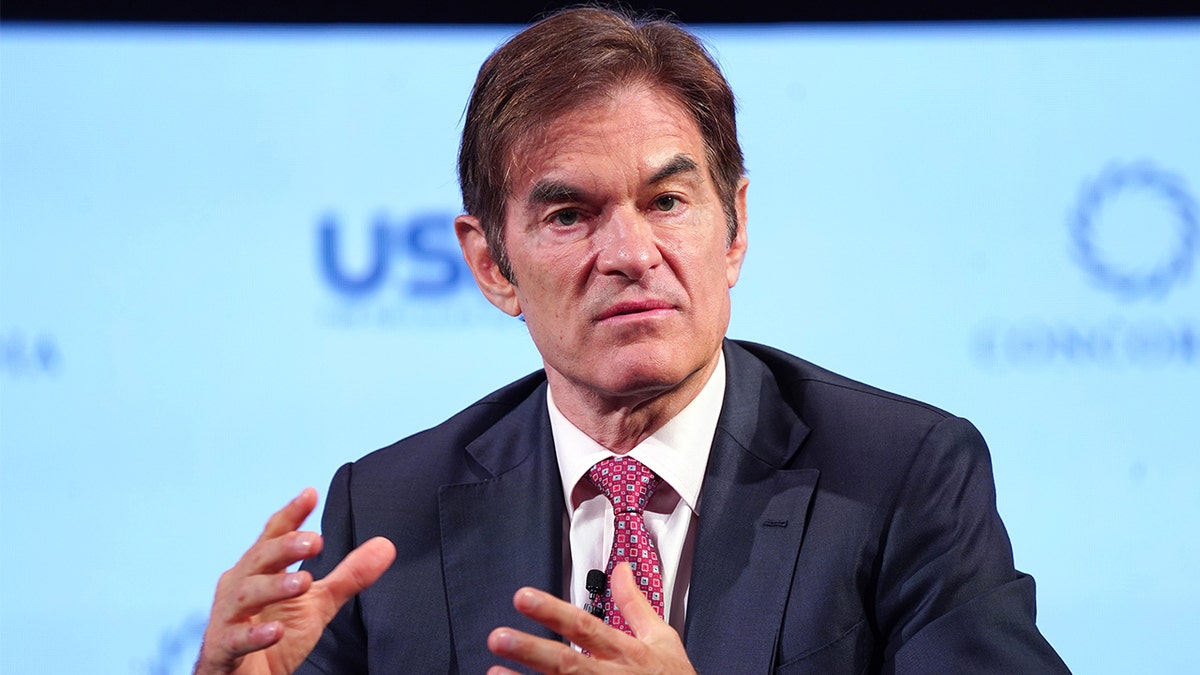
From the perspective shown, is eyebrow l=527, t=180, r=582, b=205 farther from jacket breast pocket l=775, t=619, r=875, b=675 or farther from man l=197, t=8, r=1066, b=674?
jacket breast pocket l=775, t=619, r=875, b=675

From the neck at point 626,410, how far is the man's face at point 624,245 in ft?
0.06

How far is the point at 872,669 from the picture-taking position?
2.00 meters

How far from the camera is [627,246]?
6.70 ft

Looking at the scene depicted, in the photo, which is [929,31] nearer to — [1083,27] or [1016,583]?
[1083,27]

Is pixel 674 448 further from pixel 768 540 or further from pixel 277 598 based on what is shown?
pixel 277 598

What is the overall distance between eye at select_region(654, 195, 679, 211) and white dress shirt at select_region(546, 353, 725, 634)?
13.4 inches

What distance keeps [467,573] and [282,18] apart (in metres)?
1.94

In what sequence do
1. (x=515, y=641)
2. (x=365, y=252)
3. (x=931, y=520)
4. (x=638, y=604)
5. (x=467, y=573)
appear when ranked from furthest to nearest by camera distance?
1. (x=365, y=252)
2. (x=467, y=573)
3. (x=931, y=520)
4. (x=638, y=604)
5. (x=515, y=641)

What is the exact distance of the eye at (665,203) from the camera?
2.13m

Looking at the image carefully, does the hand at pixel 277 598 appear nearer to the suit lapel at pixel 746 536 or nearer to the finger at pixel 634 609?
the finger at pixel 634 609

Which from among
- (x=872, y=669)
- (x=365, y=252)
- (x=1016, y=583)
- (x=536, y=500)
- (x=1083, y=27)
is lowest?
(x=872, y=669)

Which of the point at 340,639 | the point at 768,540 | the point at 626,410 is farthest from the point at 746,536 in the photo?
the point at 340,639

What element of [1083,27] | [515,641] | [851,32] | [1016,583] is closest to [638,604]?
[515,641]

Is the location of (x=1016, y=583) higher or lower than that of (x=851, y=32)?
lower
